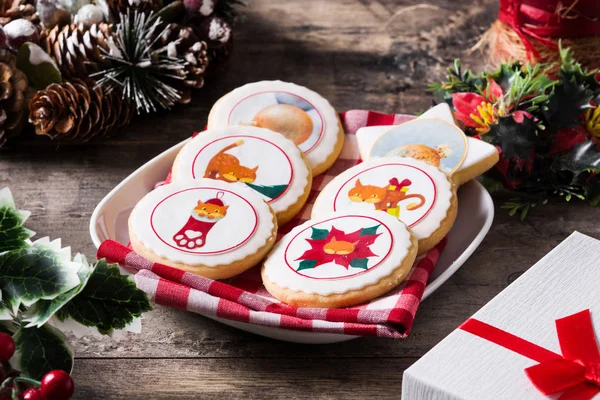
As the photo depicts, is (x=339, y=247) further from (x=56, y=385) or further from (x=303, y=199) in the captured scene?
(x=56, y=385)

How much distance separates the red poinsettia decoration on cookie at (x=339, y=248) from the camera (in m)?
0.89

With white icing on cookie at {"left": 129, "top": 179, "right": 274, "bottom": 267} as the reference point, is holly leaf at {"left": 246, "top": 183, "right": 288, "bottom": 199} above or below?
below

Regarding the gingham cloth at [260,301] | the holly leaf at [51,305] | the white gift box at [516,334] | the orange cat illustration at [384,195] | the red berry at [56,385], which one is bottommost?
the gingham cloth at [260,301]

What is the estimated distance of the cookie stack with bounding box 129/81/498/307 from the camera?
2.91ft

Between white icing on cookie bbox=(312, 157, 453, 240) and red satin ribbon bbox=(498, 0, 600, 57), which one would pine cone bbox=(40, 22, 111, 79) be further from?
red satin ribbon bbox=(498, 0, 600, 57)

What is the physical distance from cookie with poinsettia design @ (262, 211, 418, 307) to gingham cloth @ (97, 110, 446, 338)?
0.02 m

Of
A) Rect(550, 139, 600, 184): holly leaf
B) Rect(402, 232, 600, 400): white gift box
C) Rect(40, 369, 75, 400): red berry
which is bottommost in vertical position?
Rect(550, 139, 600, 184): holly leaf

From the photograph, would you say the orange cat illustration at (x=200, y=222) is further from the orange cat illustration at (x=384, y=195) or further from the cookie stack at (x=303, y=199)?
the orange cat illustration at (x=384, y=195)

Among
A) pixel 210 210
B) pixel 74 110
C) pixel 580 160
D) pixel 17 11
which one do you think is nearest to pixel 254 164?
pixel 210 210

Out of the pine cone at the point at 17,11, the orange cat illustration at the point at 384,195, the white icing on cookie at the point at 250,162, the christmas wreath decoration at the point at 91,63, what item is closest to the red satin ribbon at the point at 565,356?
the orange cat illustration at the point at 384,195

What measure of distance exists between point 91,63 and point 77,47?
0.11 feet

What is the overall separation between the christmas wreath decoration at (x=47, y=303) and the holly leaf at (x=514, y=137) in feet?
1.87

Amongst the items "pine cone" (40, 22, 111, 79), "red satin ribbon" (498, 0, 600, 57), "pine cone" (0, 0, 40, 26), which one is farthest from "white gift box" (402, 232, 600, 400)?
"pine cone" (0, 0, 40, 26)

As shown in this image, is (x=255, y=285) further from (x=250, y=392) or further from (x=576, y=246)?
(x=576, y=246)
